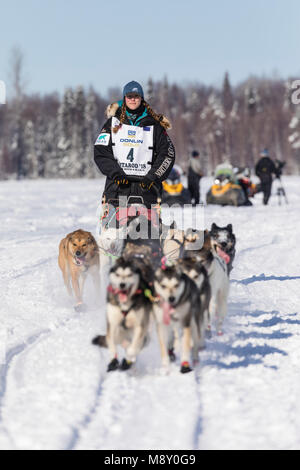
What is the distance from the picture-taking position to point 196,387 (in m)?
3.46

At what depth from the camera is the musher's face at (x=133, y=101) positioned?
16.4 ft

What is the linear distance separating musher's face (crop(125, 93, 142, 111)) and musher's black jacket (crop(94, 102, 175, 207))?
13 cm

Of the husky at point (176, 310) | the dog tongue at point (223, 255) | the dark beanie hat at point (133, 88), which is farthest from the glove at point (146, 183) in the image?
the husky at point (176, 310)

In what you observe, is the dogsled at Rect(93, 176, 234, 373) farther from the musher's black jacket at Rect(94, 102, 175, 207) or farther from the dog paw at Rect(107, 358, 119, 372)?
the musher's black jacket at Rect(94, 102, 175, 207)

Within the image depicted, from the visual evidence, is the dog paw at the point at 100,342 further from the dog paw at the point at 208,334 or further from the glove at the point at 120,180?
the glove at the point at 120,180

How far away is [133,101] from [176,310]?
2.29 m

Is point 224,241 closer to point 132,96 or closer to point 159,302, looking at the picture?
point 132,96

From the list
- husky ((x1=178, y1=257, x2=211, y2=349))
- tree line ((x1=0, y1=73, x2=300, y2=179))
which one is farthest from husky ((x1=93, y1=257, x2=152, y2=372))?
tree line ((x1=0, y1=73, x2=300, y2=179))

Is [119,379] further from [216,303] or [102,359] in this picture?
[216,303]

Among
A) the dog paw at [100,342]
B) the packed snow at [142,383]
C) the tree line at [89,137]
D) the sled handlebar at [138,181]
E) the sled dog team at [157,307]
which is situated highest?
the tree line at [89,137]

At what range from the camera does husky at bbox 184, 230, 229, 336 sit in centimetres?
462

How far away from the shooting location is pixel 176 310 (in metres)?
3.53

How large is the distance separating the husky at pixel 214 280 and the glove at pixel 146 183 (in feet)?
2.05

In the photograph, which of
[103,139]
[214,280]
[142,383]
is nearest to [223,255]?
[214,280]
